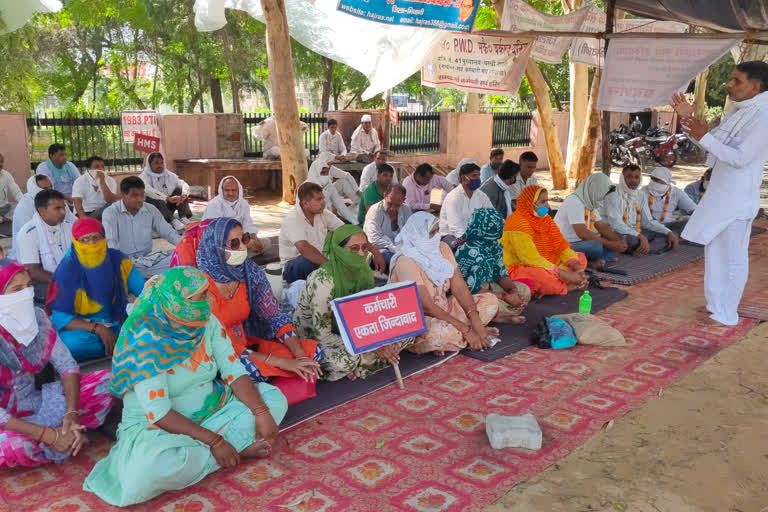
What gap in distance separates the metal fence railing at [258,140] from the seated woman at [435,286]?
346 inches

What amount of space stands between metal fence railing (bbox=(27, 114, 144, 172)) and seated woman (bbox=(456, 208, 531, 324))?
26.0 feet

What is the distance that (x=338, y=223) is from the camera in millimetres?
5578

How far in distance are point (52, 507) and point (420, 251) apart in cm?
240

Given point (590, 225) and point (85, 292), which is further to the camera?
point (590, 225)

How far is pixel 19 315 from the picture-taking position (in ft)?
9.04

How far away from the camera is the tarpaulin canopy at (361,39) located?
268 inches

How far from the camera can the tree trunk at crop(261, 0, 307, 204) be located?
359 inches

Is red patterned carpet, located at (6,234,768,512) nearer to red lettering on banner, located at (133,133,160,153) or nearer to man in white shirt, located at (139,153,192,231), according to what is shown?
man in white shirt, located at (139,153,192,231)

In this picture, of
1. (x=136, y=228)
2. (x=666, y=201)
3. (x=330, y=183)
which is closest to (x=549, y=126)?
(x=666, y=201)

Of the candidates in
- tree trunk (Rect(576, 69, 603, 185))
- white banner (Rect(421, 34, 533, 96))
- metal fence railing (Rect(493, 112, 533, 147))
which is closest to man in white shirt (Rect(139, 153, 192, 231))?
white banner (Rect(421, 34, 533, 96))

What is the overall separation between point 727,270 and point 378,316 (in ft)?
9.26

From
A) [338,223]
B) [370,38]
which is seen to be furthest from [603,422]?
[370,38]

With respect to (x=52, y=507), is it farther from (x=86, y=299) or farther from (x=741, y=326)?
(x=741, y=326)

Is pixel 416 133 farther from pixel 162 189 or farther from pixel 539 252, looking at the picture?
pixel 539 252
